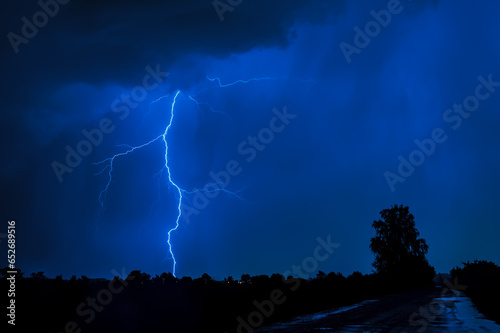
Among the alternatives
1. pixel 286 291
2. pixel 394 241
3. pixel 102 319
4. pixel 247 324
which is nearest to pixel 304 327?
pixel 247 324

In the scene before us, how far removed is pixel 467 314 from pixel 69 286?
13.6 m

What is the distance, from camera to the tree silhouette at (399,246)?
56.1 m

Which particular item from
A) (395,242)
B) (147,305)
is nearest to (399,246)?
(395,242)

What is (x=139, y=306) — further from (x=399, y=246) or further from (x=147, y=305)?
(x=399, y=246)

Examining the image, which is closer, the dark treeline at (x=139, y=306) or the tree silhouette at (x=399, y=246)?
the dark treeline at (x=139, y=306)

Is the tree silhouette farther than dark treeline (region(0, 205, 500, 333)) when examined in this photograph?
Yes

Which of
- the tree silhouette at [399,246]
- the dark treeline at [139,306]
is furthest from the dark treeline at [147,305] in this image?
the tree silhouette at [399,246]

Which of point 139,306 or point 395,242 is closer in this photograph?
point 139,306

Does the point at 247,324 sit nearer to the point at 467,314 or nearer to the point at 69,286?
the point at 69,286

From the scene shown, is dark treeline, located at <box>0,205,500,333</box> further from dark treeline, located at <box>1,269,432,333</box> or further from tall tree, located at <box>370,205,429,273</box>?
tall tree, located at <box>370,205,429,273</box>

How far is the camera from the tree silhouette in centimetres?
5611

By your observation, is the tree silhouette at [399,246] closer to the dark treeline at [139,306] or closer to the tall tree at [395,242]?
the tall tree at [395,242]

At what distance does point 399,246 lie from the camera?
60.8m

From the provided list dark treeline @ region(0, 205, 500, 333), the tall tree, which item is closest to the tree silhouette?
the tall tree
